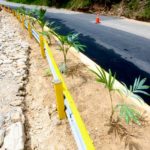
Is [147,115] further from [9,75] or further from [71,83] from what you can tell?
[9,75]

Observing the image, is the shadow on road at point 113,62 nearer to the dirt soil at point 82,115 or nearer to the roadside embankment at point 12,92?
the dirt soil at point 82,115

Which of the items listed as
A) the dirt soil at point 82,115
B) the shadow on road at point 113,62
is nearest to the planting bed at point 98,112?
the dirt soil at point 82,115

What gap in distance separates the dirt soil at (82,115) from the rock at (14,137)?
0.19 m

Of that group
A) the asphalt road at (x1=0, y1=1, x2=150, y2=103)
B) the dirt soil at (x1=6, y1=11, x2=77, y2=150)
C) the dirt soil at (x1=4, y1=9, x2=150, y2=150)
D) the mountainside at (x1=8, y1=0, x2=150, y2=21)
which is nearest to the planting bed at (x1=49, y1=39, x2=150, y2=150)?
the dirt soil at (x1=4, y1=9, x2=150, y2=150)

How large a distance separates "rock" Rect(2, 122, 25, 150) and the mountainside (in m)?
14.6

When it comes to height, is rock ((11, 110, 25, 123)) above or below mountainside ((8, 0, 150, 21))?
below

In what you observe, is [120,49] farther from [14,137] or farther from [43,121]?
[14,137]

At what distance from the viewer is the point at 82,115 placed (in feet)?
15.6

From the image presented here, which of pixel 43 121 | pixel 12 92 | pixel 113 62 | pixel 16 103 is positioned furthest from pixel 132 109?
pixel 113 62

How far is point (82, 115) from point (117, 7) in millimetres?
18526

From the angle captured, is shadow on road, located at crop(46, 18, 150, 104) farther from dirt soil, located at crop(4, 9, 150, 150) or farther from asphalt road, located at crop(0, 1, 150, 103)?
dirt soil, located at crop(4, 9, 150, 150)

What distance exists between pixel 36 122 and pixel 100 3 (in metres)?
21.3

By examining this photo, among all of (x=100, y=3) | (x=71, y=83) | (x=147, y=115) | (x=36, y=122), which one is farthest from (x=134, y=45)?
(x=100, y=3)

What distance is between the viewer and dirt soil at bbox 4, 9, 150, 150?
13.3 feet
